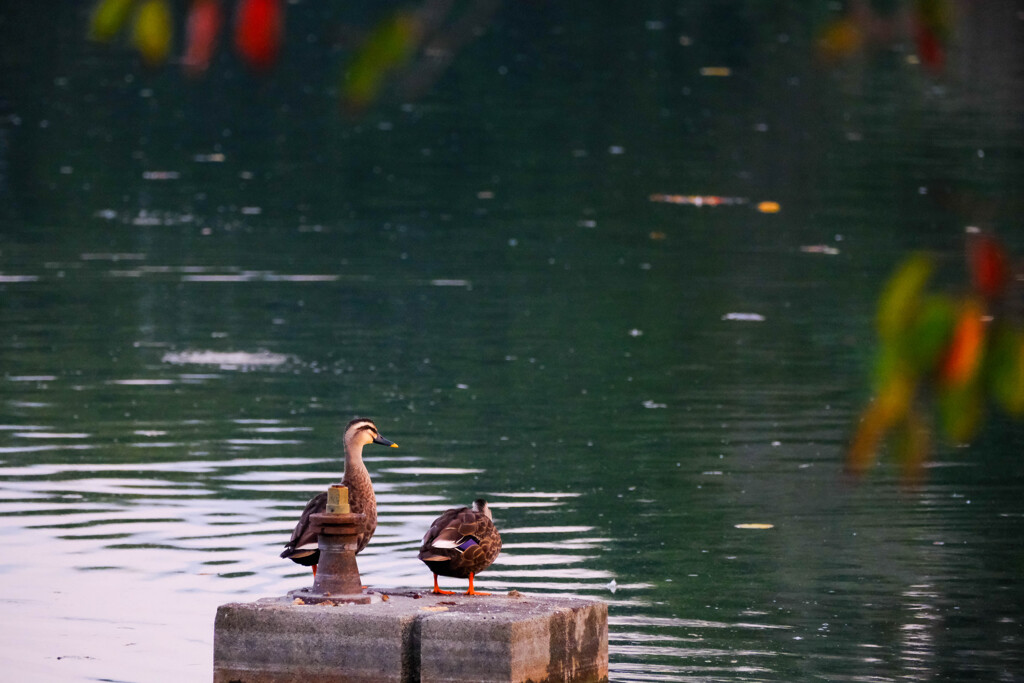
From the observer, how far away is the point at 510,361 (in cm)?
1808

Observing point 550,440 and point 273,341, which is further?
point 273,341

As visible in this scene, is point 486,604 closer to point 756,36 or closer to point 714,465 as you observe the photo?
point 714,465

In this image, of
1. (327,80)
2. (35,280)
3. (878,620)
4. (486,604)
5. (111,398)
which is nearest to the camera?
(486,604)

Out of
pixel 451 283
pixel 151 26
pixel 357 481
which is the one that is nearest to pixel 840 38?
pixel 151 26

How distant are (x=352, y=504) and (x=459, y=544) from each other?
0.71 metres

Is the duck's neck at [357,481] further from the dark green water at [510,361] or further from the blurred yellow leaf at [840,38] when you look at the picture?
the blurred yellow leaf at [840,38]

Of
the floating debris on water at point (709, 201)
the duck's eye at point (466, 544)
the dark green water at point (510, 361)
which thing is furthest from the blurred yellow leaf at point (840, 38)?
the floating debris on water at point (709, 201)

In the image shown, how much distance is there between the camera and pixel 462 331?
19.4 m

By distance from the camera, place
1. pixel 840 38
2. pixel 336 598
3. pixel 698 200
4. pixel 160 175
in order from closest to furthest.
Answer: pixel 840 38, pixel 336 598, pixel 698 200, pixel 160 175

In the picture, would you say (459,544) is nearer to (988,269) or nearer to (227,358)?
(988,269)

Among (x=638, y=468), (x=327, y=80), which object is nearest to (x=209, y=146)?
(x=327, y=80)

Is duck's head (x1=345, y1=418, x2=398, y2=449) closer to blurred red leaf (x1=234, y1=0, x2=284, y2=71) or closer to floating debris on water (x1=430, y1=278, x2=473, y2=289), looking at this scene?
blurred red leaf (x1=234, y1=0, x2=284, y2=71)

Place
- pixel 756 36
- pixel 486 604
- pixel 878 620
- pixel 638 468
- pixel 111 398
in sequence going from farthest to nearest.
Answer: pixel 756 36
pixel 111 398
pixel 638 468
pixel 878 620
pixel 486 604

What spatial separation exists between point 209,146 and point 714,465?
1955 cm
